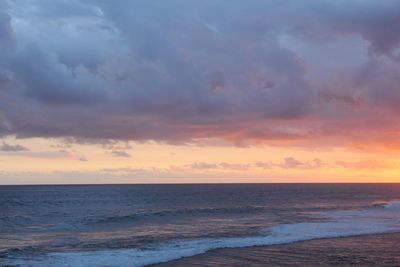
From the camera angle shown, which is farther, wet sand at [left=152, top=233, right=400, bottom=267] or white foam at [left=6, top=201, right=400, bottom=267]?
white foam at [left=6, top=201, right=400, bottom=267]

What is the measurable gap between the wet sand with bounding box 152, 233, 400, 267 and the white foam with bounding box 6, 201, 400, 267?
161 cm

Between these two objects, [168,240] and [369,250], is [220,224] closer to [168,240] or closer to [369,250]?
[168,240]

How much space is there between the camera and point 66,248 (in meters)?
34.3

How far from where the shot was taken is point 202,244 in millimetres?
34625

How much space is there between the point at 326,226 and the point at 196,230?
1193cm

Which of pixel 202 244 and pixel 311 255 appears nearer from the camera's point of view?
pixel 311 255

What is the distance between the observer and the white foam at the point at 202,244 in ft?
94.6

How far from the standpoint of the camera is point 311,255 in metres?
29.7

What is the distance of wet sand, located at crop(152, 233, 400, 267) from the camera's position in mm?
27520

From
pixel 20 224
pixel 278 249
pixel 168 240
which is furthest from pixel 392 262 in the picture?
pixel 20 224

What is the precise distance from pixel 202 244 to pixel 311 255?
8.02 metres

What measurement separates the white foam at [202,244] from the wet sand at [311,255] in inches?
63.5

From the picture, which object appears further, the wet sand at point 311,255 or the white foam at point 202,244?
the white foam at point 202,244

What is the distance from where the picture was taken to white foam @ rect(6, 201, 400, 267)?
2884 cm
